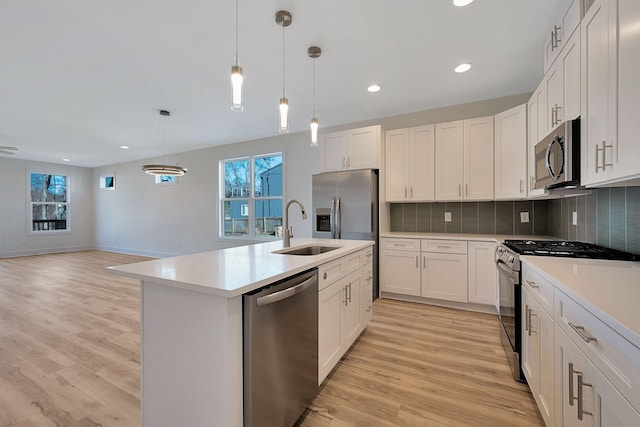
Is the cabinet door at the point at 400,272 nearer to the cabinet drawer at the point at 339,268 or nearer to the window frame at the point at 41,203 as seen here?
the cabinet drawer at the point at 339,268

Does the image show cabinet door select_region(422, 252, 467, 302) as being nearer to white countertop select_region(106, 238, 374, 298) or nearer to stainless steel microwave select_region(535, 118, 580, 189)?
Answer: stainless steel microwave select_region(535, 118, 580, 189)

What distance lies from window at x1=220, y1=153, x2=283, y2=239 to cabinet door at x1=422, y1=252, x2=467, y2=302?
10.3 ft

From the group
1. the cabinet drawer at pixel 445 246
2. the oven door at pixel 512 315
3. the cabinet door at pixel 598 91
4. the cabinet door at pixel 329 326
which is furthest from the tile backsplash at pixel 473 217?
the cabinet door at pixel 329 326

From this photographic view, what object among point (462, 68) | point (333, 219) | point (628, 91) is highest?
point (462, 68)

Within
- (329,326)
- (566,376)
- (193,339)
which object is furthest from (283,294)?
(566,376)

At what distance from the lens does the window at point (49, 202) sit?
7.65 meters

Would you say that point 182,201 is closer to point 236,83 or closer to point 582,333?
point 236,83

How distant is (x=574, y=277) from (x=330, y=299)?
1335 mm

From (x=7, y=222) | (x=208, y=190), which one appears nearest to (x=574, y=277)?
(x=208, y=190)

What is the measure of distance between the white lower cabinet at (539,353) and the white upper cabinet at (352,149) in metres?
2.49

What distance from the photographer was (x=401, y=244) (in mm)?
3594

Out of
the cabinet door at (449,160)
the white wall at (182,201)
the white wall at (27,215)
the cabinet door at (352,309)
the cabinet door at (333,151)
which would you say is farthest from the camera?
the white wall at (27,215)

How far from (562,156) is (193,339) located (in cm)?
242

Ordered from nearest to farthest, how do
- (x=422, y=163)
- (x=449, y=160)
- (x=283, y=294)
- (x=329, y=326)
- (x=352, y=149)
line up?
(x=283, y=294)
(x=329, y=326)
(x=449, y=160)
(x=422, y=163)
(x=352, y=149)
